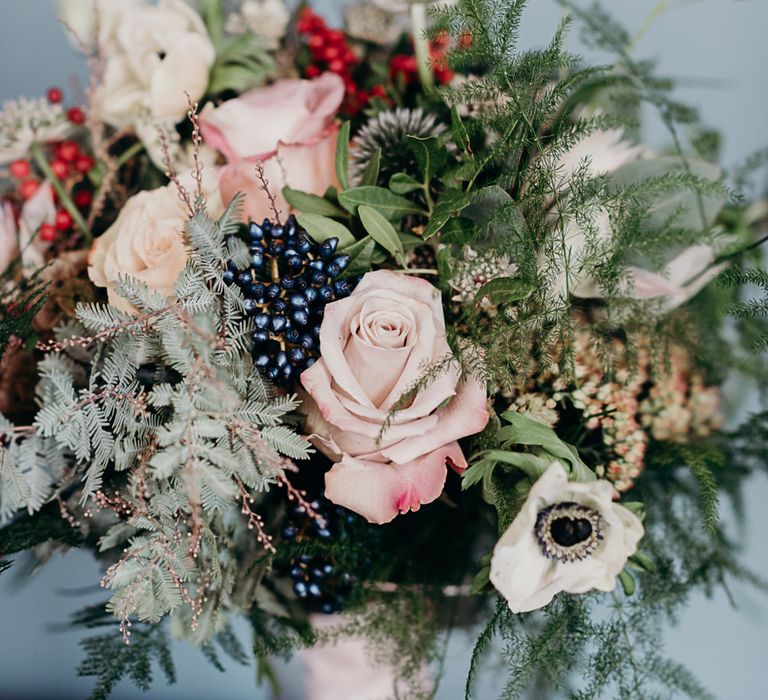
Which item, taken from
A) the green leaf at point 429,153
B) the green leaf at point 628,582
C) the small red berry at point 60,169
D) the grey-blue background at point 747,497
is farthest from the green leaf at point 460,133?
the grey-blue background at point 747,497

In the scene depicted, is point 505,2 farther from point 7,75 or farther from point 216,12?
point 7,75

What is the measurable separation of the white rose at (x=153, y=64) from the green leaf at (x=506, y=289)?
37cm

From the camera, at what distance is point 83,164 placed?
697mm

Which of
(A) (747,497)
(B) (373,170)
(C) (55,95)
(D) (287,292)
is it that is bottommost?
(A) (747,497)

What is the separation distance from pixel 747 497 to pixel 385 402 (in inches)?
29.2

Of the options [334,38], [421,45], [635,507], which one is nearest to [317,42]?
[334,38]

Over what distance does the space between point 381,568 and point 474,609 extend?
0.33 feet

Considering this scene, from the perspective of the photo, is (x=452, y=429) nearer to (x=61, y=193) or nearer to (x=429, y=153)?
(x=429, y=153)

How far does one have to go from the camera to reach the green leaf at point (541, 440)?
455 mm

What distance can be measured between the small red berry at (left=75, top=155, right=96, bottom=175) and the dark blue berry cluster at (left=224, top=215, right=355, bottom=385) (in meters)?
0.30

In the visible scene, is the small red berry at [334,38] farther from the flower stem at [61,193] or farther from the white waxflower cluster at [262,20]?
the flower stem at [61,193]

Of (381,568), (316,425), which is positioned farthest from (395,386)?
(381,568)

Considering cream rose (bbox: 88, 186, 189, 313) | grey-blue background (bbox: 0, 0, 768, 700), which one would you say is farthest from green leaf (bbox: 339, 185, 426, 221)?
grey-blue background (bbox: 0, 0, 768, 700)

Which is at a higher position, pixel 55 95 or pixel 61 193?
pixel 55 95
